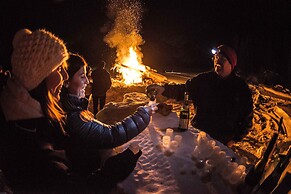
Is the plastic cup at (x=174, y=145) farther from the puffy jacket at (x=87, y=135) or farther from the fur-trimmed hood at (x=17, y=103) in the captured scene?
the fur-trimmed hood at (x=17, y=103)

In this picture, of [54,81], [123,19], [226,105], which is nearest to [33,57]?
[54,81]

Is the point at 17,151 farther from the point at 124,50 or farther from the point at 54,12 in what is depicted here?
the point at 54,12

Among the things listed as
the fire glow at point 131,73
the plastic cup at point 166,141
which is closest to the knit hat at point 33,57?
the plastic cup at point 166,141

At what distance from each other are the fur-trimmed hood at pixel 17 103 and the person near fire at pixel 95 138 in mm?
481

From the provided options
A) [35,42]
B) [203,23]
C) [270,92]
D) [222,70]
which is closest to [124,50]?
[270,92]

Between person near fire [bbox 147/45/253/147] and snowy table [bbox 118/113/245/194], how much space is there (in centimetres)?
99

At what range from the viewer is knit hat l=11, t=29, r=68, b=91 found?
6.35 ft

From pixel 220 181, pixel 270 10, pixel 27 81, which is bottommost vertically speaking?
pixel 220 181

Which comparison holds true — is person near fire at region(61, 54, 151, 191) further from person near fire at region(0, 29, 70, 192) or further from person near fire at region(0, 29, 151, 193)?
person near fire at region(0, 29, 70, 192)

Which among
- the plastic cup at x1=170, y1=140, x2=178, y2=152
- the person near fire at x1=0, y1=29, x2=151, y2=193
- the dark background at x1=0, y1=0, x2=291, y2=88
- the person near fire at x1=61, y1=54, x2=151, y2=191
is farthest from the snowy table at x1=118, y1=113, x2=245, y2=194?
the dark background at x1=0, y1=0, x2=291, y2=88

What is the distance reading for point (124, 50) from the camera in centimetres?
2019

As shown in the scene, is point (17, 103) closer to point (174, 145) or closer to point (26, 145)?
point (26, 145)

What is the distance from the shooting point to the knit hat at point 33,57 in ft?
6.35

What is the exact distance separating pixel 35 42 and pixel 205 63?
1354 inches
